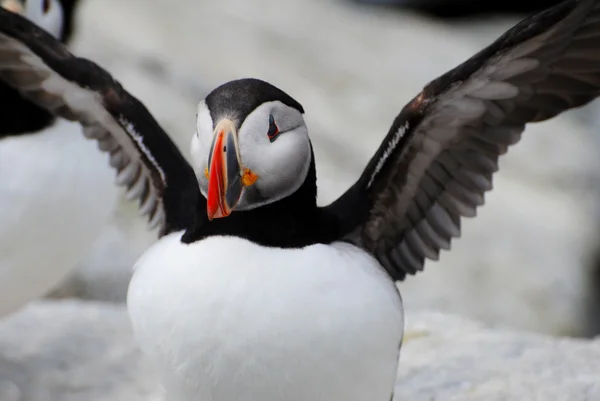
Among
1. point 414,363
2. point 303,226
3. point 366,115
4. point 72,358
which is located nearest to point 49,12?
point 72,358

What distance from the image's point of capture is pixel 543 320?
13.7 feet

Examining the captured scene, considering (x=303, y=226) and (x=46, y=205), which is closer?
(x=303, y=226)

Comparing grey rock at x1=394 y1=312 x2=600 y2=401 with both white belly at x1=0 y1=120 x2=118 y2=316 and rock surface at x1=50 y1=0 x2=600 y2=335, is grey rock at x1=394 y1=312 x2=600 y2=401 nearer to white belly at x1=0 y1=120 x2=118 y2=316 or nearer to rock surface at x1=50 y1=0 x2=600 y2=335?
white belly at x1=0 y1=120 x2=118 y2=316

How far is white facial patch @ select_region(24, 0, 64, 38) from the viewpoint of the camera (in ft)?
9.72

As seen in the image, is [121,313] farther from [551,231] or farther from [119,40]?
[119,40]

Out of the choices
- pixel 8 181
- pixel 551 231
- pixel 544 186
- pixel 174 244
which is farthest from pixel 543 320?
pixel 174 244

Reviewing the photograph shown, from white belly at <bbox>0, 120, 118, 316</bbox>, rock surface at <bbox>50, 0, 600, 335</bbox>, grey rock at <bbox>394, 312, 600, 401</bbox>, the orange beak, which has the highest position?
the orange beak

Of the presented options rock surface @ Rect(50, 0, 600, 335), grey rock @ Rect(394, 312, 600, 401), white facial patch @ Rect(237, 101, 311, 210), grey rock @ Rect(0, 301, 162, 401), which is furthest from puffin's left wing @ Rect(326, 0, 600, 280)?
rock surface @ Rect(50, 0, 600, 335)

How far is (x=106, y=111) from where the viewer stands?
2.08 m

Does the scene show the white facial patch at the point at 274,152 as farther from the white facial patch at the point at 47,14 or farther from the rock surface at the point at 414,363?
the white facial patch at the point at 47,14

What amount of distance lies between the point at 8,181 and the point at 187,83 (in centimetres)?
274

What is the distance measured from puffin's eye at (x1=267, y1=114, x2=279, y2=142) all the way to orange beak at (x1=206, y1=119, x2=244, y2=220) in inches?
3.0

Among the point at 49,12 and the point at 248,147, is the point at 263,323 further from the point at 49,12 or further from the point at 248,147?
the point at 49,12

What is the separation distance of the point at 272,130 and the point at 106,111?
0.54 metres
